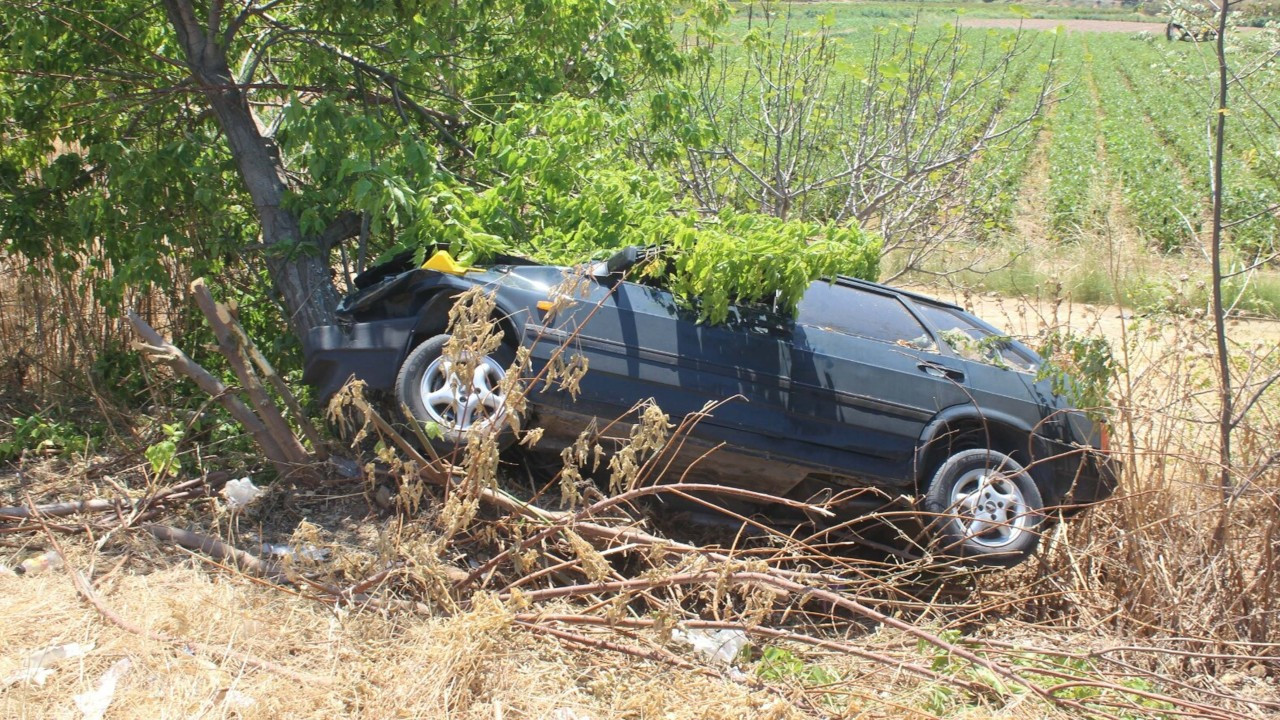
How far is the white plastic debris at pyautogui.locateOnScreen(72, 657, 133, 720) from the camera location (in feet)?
13.2

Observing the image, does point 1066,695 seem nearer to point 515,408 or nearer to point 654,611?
point 654,611

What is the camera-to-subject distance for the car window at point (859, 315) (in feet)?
20.7

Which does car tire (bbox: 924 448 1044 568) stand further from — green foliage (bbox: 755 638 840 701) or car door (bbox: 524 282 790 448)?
green foliage (bbox: 755 638 840 701)

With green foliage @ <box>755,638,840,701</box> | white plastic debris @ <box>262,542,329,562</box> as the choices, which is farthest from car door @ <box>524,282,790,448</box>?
white plastic debris @ <box>262,542,329,562</box>

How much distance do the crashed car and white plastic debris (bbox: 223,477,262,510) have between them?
0.62 m

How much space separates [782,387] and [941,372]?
101 centimetres

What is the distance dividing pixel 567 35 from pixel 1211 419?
492 cm

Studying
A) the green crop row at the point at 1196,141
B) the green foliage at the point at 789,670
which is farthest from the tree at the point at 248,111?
the green crop row at the point at 1196,141

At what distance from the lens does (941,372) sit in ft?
20.7

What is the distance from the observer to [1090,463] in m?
6.44

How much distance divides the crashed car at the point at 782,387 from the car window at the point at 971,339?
0.06ft

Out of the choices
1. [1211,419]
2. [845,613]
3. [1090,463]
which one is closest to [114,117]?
[845,613]

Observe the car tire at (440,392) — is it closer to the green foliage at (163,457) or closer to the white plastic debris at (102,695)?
the green foliage at (163,457)

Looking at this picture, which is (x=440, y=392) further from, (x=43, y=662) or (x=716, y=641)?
(x=43, y=662)
